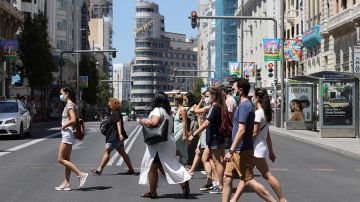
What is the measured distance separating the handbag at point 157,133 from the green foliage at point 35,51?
4469 cm

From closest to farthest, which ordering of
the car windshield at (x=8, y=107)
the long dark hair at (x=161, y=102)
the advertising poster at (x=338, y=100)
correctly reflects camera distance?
1. the long dark hair at (x=161, y=102)
2. the advertising poster at (x=338, y=100)
3. the car windshield at (x=8, y=107)

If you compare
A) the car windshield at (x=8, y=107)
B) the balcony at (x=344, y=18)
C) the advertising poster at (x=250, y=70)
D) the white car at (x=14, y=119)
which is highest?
the balcony at (x=344, y=18)

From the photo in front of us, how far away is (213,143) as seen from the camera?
11438mm

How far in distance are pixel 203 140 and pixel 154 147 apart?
7.08 ft

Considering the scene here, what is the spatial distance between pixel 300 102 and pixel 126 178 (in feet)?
71.9

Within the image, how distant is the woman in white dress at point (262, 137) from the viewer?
948 centimetres

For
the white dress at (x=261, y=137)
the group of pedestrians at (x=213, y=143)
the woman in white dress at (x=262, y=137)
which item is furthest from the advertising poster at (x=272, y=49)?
the white dress at (x=261, y=137)

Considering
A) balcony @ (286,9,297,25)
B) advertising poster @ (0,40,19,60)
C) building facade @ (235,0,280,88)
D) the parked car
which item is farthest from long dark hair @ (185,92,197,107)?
building facade @ (235,0,280,88)

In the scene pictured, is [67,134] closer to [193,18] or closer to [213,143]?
[213,143]

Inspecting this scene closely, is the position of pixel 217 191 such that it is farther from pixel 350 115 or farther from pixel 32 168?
pixel 350 115

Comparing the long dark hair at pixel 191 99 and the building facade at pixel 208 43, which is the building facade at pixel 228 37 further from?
the long dark hair at pixel 191 99

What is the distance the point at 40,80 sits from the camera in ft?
178

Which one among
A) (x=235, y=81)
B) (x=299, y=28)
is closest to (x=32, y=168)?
Answer: (x=235, y=81)

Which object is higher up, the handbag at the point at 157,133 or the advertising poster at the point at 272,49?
the advertising poster at the point at 272,49
